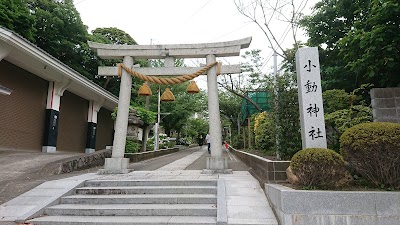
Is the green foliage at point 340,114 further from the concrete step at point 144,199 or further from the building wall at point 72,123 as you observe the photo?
the building wall at point 72,123

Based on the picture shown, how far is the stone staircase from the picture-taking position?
5258 mm

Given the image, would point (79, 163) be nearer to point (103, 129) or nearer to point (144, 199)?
point (144, 199)

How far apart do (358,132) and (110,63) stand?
2453cm

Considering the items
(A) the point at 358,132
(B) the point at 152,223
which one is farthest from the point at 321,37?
(B) the point at 152,223

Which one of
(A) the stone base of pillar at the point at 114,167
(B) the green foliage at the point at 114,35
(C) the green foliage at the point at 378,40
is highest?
(B) the green foliage at the point at 114,35

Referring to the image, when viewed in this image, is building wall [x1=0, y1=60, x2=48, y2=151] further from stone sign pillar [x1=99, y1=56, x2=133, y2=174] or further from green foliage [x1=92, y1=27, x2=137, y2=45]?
green foliage [x1=92, y1=27, x2=137, y2=45]

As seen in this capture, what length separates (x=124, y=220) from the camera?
5.23 meters

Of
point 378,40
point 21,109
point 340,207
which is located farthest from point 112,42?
point 340,207

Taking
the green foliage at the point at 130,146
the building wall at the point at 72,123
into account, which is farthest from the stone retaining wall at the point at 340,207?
the building wall at the point at 72,123

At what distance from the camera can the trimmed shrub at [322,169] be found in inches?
192

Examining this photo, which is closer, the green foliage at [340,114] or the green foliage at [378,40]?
the green foliage at [378,40]

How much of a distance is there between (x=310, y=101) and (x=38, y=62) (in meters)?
12.9

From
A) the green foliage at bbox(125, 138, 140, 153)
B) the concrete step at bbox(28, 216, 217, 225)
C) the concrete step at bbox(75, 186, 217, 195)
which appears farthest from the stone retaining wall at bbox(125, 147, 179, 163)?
the concrete step at bbox(28, 216, 217, 225)

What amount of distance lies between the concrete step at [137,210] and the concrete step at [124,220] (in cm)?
13
